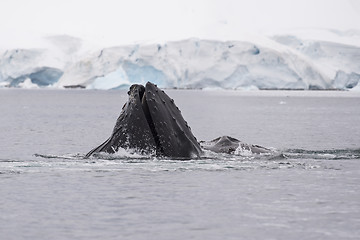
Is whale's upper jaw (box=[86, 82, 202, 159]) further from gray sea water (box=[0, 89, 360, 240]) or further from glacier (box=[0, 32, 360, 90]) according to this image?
glacier (box=[0, 32, 360, 90])

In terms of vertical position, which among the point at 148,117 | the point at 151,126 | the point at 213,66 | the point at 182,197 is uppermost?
the point at 213,66

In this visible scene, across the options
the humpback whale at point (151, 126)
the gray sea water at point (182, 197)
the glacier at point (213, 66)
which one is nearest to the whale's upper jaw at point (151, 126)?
the humpback whale at point (151, 126)

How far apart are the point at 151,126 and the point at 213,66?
8542 cm

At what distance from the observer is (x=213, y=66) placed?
9856 cm

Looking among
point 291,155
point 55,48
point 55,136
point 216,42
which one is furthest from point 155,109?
point 55,48

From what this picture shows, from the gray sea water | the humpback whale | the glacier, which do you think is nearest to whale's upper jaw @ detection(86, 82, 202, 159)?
the humpback whale

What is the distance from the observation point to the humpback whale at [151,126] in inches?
529

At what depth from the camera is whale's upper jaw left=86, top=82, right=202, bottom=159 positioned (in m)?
13.4

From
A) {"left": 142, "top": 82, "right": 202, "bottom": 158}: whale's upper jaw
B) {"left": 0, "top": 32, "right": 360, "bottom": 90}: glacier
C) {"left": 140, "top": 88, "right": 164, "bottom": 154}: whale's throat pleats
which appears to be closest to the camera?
{"left": 142, "top": 82, "right": 202, "bottom": 158}: whale's upper jaw

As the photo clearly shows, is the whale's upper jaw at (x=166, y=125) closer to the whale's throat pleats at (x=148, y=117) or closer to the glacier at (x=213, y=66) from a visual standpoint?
the whale's throat pleats at (x=148, y=117)

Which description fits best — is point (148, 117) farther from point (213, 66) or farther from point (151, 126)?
point (213, 66)

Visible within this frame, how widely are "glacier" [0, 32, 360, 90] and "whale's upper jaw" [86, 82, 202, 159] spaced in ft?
273

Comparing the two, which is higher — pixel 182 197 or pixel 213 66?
pixel 213 66

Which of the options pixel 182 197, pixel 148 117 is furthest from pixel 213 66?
pixel 182 197
